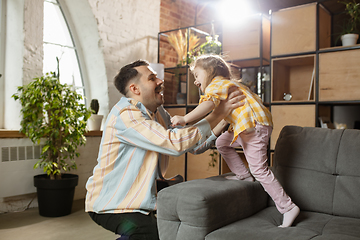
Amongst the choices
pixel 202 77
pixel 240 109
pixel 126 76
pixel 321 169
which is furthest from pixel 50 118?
pixel 321 169

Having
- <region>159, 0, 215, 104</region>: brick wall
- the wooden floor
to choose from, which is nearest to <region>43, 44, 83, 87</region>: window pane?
<region>159, 0, 215, 104</region>: brick wall

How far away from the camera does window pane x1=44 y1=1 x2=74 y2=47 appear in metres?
3.94

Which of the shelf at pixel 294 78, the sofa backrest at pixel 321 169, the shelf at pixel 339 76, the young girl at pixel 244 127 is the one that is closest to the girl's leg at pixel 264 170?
the young girl at pixel 244 127

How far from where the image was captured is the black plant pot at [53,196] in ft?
10.3

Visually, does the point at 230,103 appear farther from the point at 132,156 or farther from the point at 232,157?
the point at 132,156

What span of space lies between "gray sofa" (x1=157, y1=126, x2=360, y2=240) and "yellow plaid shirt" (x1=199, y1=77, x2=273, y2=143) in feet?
1.01

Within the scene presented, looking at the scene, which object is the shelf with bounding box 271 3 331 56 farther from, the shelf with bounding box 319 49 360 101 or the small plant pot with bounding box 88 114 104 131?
the small plant pot with bounding box 88 114 104 131

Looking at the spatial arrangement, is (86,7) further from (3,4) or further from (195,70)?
(195,70)

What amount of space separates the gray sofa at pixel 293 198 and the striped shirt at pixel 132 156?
126 millimetres

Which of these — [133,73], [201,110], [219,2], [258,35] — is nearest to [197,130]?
[201,110]

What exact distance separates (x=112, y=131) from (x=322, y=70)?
2.48m

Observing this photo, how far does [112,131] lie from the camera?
1587mm

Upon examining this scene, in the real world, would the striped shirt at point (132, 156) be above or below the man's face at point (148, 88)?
below

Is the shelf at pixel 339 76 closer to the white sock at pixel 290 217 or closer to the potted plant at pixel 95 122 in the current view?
the white sock at pixel 290 217
